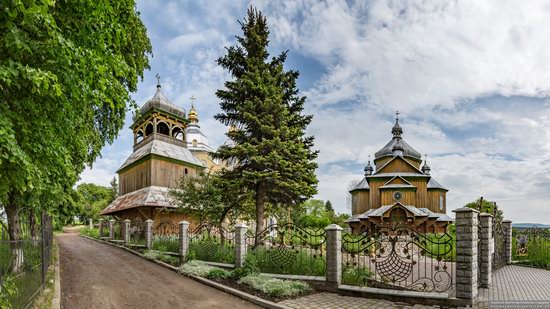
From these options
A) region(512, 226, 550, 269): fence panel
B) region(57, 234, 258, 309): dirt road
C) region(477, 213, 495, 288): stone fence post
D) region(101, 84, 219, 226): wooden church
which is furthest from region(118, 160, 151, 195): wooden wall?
region(512, 226, 550, 269): fence panel

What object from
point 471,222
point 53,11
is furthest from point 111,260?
point 471,222

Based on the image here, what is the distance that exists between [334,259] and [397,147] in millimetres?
29589

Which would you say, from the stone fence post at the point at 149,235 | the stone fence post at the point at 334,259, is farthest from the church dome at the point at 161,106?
the stone fence post at the point at 334,259

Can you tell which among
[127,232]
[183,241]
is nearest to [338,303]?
[183,241]

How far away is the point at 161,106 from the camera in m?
25.2

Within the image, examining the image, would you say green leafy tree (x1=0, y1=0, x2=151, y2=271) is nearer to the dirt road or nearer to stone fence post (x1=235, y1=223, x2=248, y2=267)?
the dirt road

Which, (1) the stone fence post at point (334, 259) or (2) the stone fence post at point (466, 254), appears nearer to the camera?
(2) the stone fence post at point (466, 254)

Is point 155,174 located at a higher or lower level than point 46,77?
lower

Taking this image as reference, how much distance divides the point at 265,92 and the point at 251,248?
5.86 m

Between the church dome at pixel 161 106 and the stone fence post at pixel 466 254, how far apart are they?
22815 mm

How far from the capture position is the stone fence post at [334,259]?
26.9 feet

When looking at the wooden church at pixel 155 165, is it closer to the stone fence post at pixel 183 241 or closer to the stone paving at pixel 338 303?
the stone fence post at pixel 183 241

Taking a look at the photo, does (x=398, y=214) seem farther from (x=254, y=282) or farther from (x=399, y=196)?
(x=254, y=282)

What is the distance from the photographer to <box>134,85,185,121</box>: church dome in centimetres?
2502
